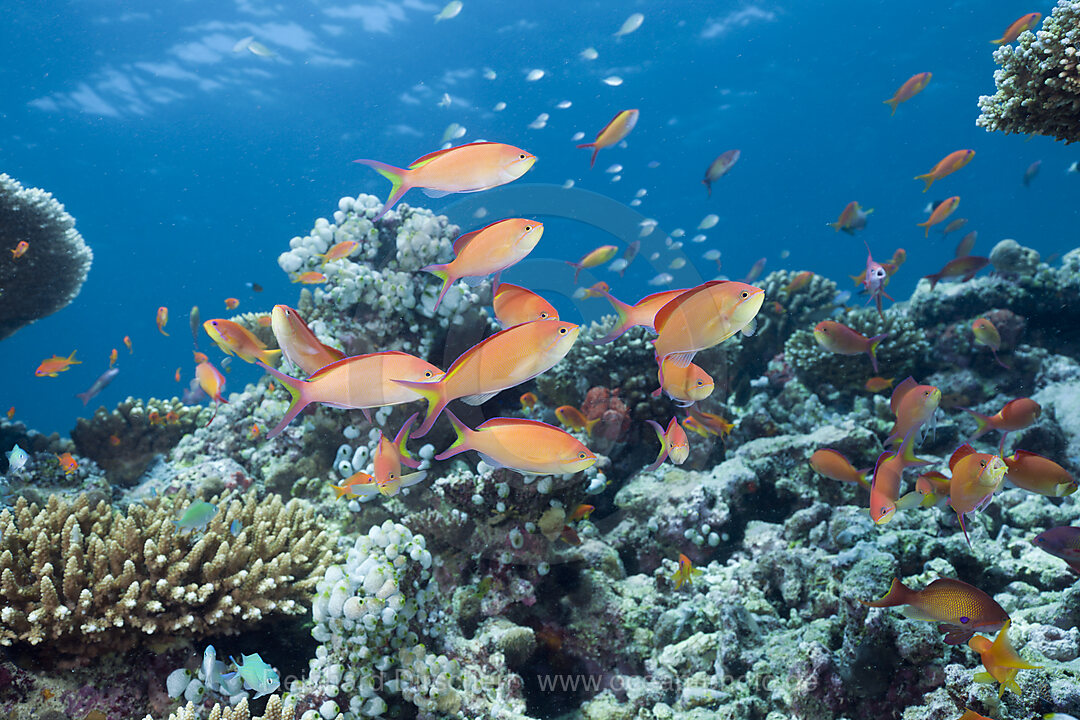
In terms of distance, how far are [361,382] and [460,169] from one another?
1.11m

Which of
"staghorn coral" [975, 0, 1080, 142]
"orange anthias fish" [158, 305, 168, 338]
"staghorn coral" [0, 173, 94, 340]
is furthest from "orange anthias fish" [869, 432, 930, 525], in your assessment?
"staghorn coral" [0, 173, 94, 340]

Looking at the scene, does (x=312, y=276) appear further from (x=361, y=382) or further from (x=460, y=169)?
(x=361, y=382)

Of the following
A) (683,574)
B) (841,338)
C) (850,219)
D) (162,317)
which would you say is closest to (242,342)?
(683,574)

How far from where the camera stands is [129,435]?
725 centimetres

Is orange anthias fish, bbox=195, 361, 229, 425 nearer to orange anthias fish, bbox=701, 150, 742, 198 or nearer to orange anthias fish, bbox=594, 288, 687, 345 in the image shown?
orange anthias fish, bbox=594, 288, 687, 345

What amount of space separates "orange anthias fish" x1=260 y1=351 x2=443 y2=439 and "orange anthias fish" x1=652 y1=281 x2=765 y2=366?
98cm

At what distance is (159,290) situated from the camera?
65688 mm

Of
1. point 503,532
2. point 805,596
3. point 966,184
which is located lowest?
point 805,596

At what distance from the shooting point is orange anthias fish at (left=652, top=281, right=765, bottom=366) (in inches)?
78.6

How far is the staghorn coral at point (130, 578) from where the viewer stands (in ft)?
8.77

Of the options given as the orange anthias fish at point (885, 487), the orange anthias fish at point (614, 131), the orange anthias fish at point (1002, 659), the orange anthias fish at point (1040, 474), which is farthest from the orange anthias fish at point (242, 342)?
the orange anthias fish at point (1040, 474)

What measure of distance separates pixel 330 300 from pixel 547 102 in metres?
34.9

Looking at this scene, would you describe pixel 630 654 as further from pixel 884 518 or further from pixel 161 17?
pixel 161 17

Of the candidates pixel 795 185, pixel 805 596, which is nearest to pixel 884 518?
pixel 805 596
